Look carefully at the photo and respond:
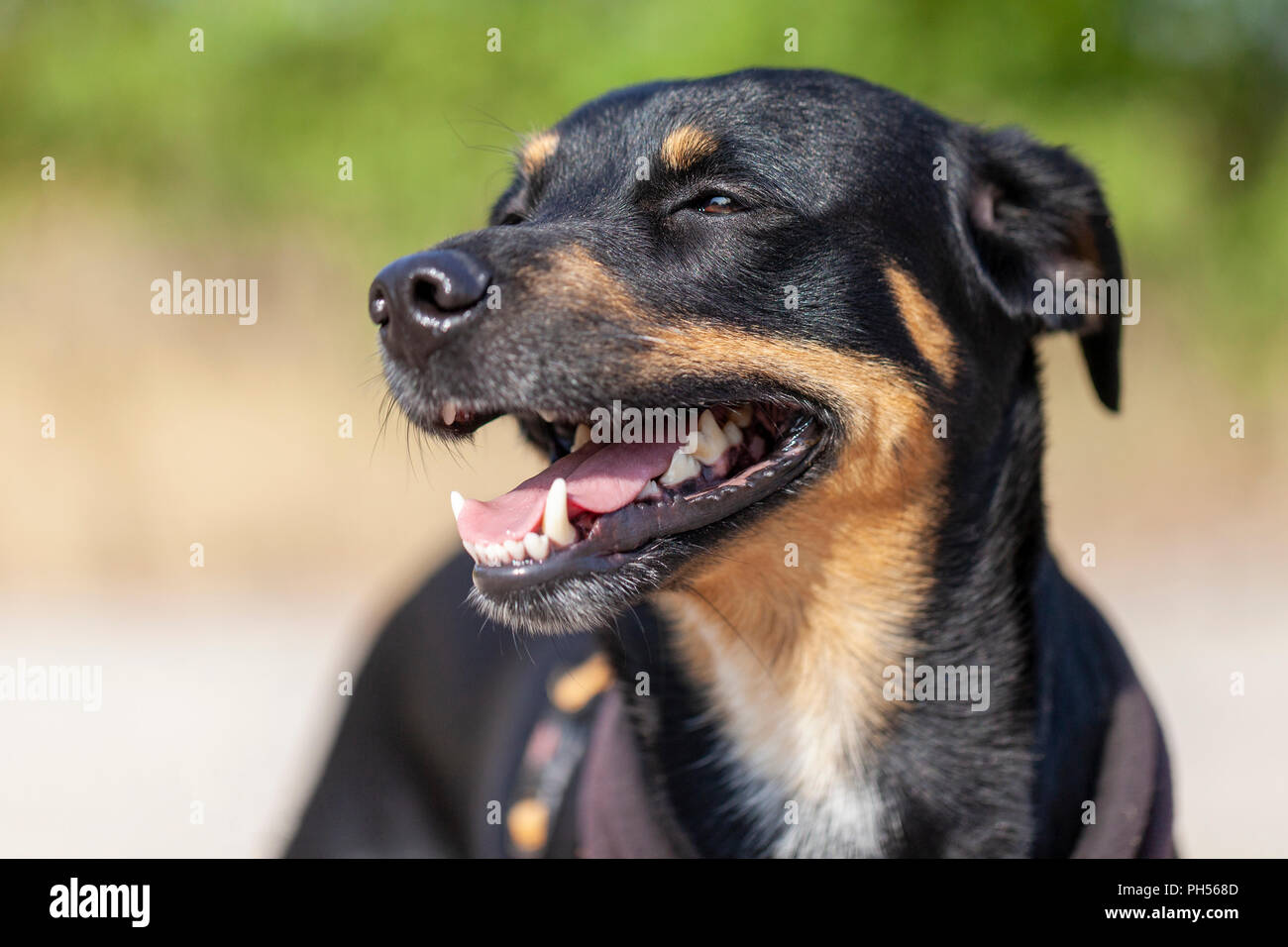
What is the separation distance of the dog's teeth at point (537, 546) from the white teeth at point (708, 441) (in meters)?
0.42

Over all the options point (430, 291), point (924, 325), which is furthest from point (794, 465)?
point (430, 291)

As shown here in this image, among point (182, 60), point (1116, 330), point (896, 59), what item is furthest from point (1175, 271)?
point (182, 60)

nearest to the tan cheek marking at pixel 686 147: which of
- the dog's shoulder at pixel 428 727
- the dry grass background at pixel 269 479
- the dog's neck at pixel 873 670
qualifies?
the dog's neck at pixel 873 670

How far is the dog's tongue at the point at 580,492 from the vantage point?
2.50 m

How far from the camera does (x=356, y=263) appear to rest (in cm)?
941

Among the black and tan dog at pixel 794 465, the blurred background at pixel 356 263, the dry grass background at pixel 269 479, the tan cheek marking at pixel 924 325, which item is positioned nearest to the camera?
the black and tan dog at pixel 794 465

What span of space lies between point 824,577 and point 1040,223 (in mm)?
1114

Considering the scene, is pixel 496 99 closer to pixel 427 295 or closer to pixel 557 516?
pixel 427 295

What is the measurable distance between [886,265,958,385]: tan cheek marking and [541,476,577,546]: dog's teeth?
0.91 metres

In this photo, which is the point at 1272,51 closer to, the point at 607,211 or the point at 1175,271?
the point at 1175,271

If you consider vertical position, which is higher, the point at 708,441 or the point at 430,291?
the point at 430,291

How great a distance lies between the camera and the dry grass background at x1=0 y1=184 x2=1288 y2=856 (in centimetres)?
752

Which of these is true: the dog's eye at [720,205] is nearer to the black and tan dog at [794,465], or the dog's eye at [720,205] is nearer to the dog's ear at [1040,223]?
the black and tan dog at [794,465]
